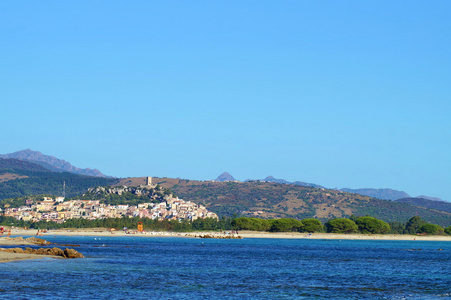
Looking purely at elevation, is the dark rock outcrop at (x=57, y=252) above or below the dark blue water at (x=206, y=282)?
above

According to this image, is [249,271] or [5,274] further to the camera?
[249,271]

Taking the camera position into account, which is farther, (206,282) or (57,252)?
(57,252)

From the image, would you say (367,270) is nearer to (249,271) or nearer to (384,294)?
(249,271)

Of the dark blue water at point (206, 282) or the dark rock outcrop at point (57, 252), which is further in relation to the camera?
the dark rock outcrop at point (57, 252)

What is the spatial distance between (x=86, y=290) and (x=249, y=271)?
2656 centimetres

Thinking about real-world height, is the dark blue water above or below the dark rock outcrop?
below

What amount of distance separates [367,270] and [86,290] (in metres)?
40.3

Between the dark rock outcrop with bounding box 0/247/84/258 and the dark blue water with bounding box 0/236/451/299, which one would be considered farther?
the dark rock outcrop with bounding box 0/247/84/258

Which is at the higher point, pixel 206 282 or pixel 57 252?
pixel 57 252

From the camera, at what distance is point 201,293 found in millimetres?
46094

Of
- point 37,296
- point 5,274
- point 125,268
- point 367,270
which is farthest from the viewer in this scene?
point 367,270

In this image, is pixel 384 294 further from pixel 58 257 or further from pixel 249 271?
pixel 58 257

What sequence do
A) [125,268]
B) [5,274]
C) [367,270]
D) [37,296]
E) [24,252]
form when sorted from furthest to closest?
1. [24,252]
2. [367,270]
3. [125,268]
4. [5,274]
5. [37,296]

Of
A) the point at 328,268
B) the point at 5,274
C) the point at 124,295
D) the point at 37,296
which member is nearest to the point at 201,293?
the point at 124,295
